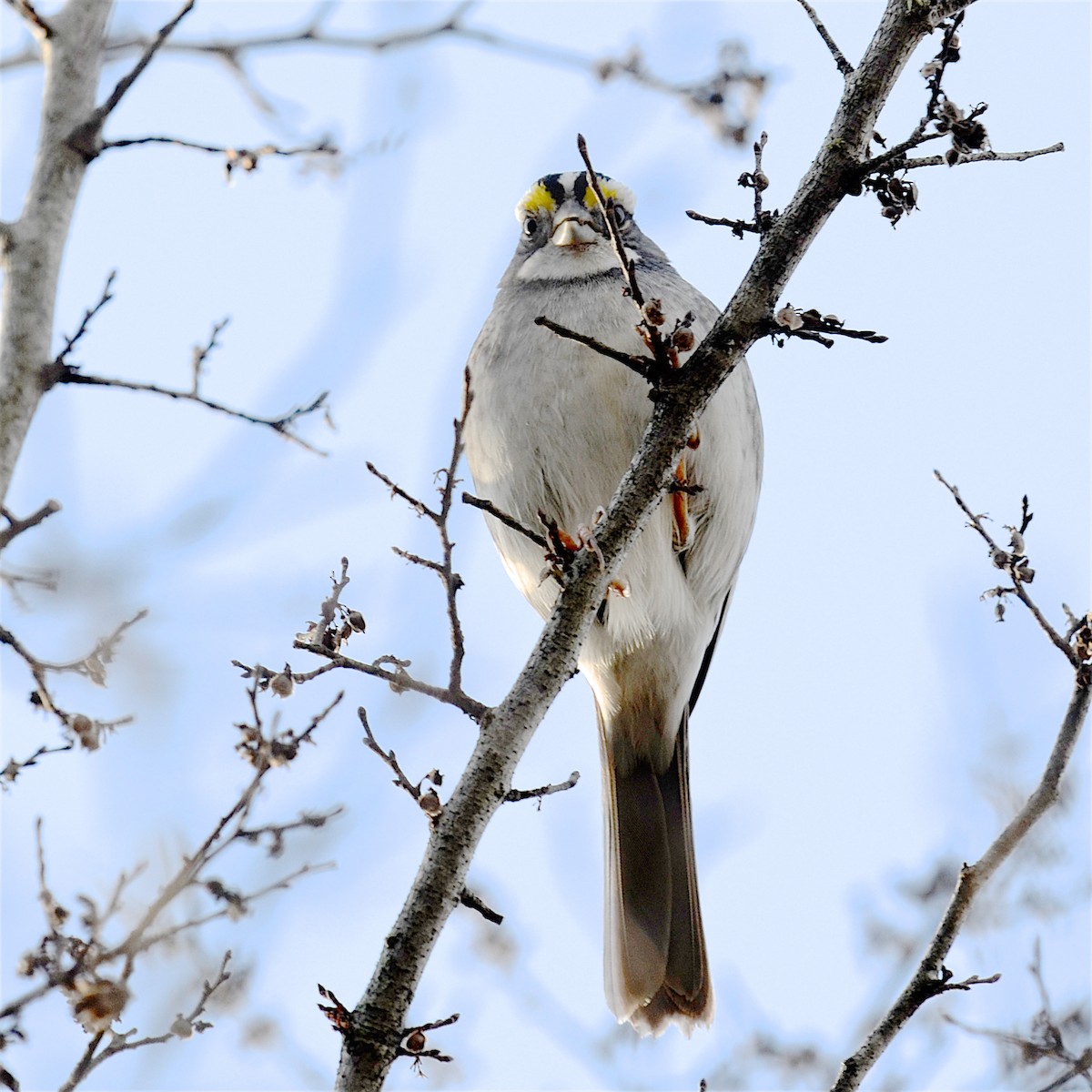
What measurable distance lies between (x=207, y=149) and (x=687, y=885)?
3.07m

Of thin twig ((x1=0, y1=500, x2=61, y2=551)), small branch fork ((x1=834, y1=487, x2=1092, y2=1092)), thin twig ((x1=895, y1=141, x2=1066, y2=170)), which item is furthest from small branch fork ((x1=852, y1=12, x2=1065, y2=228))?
thin twig ((x1=0, y1=500, x2=61, y2=551))

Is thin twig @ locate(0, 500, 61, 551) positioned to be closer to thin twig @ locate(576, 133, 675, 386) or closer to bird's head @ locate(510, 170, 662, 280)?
thin twig @ locate(576, 133, 675, 386)

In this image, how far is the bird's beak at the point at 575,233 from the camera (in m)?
5.09

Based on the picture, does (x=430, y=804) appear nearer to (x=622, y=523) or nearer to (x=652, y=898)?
(x=622, y=523)

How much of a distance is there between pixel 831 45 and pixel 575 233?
203 centimetres

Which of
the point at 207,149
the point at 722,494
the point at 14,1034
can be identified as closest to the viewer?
the point at 14,1034

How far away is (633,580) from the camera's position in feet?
16.2

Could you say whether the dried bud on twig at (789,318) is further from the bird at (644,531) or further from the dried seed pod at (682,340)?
the bird at (644,531)

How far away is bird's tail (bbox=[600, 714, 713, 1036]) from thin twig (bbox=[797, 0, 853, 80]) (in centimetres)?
290

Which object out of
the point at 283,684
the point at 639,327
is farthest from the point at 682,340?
the point at 283,684

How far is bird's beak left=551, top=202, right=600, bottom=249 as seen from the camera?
5.09 m

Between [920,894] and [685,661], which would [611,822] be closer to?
[685,661]

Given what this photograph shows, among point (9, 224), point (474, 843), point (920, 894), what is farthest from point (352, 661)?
point (920, 894)

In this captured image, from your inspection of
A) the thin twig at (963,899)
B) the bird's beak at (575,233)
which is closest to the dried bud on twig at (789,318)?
the thin twig at (963,899)
